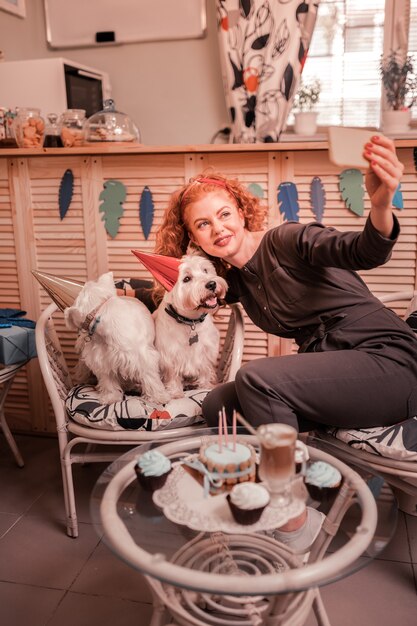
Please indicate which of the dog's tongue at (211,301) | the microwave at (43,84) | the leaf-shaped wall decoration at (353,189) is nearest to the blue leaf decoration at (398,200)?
the leaf-shaped wall decoration at (353,189)

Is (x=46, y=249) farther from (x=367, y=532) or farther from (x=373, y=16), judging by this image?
(x=373, y=16)

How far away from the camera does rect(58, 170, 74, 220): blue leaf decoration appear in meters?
2.56

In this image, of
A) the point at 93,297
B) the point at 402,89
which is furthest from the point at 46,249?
the point at 402,89

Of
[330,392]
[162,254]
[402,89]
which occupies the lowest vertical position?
[330,392]

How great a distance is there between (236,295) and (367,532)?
3.59 ft

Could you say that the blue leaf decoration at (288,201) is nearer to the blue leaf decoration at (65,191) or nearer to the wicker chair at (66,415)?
the wicker chair at (66,415)

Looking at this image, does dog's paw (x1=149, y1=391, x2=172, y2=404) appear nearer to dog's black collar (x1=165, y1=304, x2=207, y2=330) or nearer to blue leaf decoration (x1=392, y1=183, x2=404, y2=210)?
dog's black collar (x1=165, y1=304, x2=207, y2=330)

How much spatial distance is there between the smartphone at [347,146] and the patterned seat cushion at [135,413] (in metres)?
1.00

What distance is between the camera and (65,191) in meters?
2.57

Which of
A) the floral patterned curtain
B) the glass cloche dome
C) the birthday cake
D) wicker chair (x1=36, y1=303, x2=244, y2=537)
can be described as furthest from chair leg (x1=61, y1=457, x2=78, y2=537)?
the floral patterned curtain

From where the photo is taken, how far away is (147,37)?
3355 millimetres

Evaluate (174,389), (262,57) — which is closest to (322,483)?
(174,389)

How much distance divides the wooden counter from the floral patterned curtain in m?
0.52

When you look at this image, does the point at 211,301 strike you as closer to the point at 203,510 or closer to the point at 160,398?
the point at 160,398
